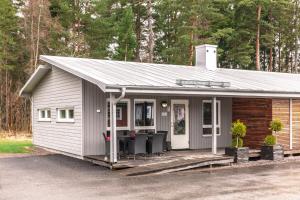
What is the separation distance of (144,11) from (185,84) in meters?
21.1

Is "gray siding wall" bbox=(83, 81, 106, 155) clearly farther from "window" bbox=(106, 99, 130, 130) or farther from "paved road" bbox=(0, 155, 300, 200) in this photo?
"paved road" bbox=(0, 155, 300, 200)

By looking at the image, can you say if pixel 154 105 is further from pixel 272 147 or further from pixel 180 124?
Answer: pixel 272 147

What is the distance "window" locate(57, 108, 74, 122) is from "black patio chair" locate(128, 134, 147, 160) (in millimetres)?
2681

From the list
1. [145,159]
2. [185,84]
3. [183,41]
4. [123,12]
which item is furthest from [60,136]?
[123,12]

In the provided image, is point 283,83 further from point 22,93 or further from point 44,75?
point 22,93

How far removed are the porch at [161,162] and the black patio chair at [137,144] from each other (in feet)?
0.77

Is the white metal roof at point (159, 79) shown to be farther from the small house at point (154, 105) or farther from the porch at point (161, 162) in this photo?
the porch at point (161, 162)

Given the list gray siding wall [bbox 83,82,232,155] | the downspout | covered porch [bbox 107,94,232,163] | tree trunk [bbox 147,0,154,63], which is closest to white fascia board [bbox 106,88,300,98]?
the downspout

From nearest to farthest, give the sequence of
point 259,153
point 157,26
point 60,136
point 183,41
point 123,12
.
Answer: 1. point 259,153
2. point 60,136
3. point 183,41
4. point 123,12
5. point 157,26

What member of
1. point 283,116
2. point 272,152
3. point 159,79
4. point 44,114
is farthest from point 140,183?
point 44,114

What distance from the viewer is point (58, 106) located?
14.8 m

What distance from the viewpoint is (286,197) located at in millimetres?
7602

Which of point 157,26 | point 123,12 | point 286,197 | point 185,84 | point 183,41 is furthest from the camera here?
point 157,26

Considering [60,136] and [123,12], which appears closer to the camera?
[60,136]
